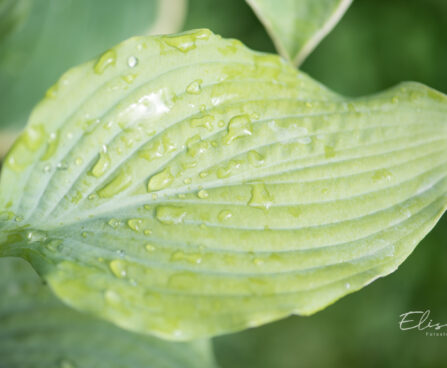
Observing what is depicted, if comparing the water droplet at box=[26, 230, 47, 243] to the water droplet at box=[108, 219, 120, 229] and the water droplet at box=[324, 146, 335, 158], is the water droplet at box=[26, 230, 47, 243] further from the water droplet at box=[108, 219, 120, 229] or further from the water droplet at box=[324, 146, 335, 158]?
the water droplet at box=[324, 146, 335, 158]

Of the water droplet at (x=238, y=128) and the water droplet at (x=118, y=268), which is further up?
the water droplet at (x=238, y=128)

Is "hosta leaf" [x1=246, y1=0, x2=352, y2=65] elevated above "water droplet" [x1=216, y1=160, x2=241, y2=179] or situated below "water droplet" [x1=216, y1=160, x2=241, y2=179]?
above

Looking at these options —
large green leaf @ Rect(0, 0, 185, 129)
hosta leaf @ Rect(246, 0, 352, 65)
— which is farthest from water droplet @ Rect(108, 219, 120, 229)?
large green leaf @ Rect(0, 0, 185, 129)

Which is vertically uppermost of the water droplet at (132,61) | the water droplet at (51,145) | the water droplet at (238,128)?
the water droplet at (132,61)

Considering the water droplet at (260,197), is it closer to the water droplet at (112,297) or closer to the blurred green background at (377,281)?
the water droplet at (112,297)

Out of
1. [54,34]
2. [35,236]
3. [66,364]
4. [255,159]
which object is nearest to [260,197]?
[255,159]

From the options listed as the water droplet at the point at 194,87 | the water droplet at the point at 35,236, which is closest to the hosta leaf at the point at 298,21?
the water droplet at the point at 194,87
